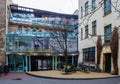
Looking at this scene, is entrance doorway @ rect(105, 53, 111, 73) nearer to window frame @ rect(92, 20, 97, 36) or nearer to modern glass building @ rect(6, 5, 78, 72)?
window frame @ rect(92, 20, 97, 36)

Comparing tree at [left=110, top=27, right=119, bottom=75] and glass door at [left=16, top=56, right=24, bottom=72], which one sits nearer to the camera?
tree at [left=110, top=27, right=119, bottom=75]

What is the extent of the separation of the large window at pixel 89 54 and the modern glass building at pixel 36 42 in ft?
9.17

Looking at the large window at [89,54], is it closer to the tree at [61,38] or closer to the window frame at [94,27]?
the window frame at [94,27]

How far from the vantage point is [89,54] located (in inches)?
1035

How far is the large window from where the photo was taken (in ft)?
82.0

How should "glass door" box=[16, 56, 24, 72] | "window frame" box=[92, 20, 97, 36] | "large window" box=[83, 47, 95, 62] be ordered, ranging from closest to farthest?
"window frame" box=[92, 20, 97, 36] → "large window" box=[83, 47, 95, 62] → "glass door" box=[16, 56, 24, 72]

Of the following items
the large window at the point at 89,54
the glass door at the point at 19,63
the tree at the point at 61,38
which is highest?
the tree at the point at 61,38

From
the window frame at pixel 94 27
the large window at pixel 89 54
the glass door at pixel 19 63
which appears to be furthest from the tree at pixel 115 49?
the glass door at pixel 19 63

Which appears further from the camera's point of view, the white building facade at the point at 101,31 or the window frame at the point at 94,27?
the window frame at the point at 94,27

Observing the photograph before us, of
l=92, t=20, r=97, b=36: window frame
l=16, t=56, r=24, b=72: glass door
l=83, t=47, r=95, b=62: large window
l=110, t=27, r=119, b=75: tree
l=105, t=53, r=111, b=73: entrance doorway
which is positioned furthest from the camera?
l=16, t=56, r=24, b=72: glass door

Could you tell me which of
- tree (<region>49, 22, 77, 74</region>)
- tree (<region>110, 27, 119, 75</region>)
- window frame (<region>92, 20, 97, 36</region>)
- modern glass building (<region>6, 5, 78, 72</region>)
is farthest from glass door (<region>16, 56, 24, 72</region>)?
tree (<region>110, 27, 119, 75</region>)

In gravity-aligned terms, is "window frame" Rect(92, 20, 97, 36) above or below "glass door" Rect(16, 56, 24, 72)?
above

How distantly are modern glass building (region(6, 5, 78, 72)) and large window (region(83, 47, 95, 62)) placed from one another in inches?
110

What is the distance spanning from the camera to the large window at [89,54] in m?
25.0
